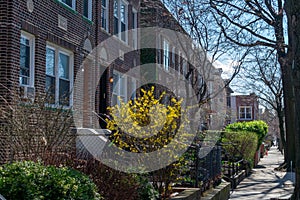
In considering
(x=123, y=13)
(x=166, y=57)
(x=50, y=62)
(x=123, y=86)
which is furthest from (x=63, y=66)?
(x=166, y=57)

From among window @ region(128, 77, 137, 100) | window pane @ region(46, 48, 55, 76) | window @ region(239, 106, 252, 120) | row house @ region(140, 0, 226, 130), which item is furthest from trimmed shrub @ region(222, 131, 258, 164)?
window @ region(239, 106, 252, 120)

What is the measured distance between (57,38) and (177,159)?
21.5 ft

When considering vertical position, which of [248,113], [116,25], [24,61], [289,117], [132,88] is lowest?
[289,117]

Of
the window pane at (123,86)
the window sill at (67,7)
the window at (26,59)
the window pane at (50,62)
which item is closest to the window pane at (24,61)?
the window at (26,59)

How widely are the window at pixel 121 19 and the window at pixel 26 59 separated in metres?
7.71

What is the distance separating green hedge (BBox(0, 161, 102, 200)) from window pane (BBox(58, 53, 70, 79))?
8.88m

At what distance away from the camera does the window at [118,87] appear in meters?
18.9

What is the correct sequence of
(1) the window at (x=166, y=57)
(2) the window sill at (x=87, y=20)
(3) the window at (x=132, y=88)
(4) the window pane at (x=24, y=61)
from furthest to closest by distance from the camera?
(1) the window at (x=166, y=57)
(3) the window at (x=132, y=88)
(2) the window sill at (x=87, y=20)
(4) the window pane at (x=24, y=61)

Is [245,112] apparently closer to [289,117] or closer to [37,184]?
[289,117]

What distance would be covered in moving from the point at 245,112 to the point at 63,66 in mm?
70385

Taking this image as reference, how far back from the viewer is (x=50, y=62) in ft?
43.4

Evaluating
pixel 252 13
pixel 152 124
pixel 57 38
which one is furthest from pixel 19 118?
pixel 252 13

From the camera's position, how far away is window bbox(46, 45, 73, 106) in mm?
13055

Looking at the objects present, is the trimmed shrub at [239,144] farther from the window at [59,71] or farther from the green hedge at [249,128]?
the window at [59,71]
